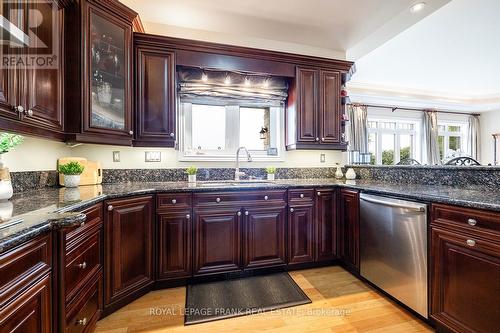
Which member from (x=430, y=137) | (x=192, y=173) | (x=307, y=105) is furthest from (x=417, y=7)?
(x=430, y=137)

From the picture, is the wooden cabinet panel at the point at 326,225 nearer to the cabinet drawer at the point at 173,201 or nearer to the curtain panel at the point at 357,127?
the cabinet drawer at the point at 173,201

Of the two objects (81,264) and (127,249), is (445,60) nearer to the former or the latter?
(127,249)

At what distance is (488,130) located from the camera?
668cm

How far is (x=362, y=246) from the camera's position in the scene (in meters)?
2.16

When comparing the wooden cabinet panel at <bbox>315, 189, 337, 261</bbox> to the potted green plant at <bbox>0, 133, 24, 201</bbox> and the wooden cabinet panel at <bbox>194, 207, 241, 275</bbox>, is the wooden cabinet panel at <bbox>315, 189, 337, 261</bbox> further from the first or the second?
the potted green plant at <bbox>0, 133, 24, 201</bbox>

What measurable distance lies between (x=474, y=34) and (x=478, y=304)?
3386 mm

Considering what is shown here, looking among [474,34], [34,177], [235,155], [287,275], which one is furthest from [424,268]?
[474,34]

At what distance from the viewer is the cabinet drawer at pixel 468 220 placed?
1219 millimetres

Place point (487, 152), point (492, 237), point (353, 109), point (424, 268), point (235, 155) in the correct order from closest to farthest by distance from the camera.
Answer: point (492, 237) < point (424, 268) < point (235, 155) < point (353, 109) < point (487, 152)

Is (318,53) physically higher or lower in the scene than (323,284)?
higher

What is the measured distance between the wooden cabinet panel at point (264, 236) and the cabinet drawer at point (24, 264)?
149 centimetres

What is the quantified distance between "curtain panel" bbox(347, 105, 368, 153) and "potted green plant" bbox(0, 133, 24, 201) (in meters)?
5.63

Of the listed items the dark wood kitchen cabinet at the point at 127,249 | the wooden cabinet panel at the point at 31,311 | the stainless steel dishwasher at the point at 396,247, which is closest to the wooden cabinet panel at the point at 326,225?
the stainless steel dishwasher at the point at 396,247

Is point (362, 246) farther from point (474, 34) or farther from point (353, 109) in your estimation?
point (353, 109)
